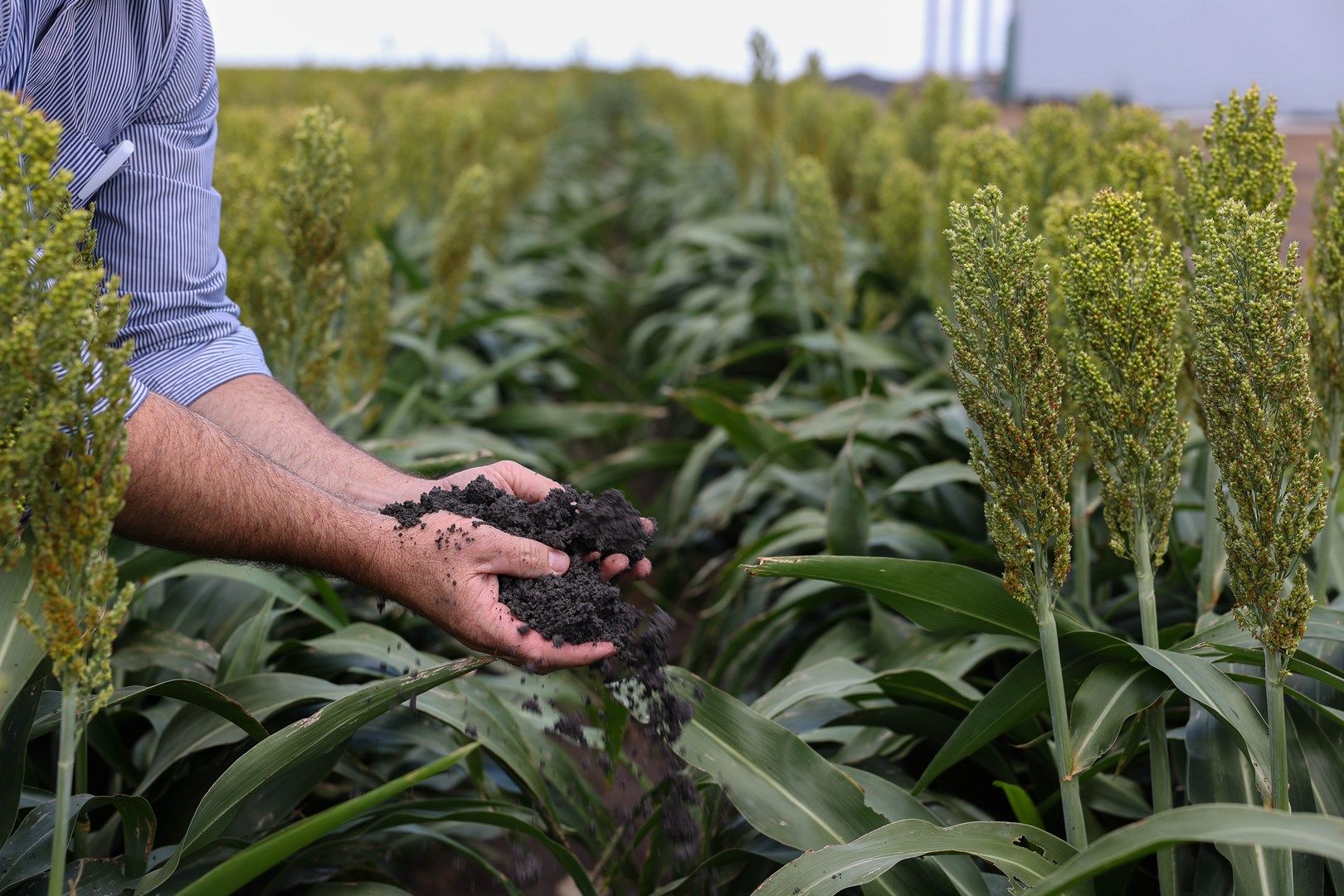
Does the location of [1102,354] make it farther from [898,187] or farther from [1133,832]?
[898,187]

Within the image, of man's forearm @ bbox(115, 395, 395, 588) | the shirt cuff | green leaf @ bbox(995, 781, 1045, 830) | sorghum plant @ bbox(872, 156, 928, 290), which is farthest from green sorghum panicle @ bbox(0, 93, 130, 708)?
sorghum plant @ bbox(872, 156, 928, 290)

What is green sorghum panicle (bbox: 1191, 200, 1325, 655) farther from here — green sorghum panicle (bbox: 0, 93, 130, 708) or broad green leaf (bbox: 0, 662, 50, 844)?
broad green leaf (bbox: 0, 662, 50, 844)

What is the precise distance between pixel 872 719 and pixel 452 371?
110 inches

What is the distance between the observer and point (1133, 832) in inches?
47.1

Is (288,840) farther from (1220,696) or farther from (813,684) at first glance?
(1220,696)

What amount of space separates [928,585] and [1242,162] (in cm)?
81

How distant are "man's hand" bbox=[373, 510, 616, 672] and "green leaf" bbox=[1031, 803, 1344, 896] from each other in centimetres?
67

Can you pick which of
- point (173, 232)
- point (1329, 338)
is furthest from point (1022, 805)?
point (173, 232)

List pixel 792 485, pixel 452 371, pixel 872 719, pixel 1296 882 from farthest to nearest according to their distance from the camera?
pixel 452 371 < pixel 792 485 < pixel 872 719 < pixel 1296 882

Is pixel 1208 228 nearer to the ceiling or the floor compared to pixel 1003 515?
nearer to the ceiling

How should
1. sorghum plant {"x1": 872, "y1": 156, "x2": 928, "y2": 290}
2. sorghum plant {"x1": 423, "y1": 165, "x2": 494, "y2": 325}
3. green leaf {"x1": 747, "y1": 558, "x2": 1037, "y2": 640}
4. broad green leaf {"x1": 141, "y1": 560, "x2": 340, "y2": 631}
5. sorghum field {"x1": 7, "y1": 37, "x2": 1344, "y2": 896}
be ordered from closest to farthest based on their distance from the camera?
sorghum field {"x1": 7, "y1": 37, "x2": 1344, "y2": 896} → green leaf {"x1": 747, "y1": 558, "x2": 1037, "y2": 640} → broad green leaf {"x1": 141, "y1": 560, "x2": 340, "y2": 631} → sorghum plant {"x1": 423, "y1": 165, "x2": 494, "y2": 325} → sorghum plant {"x1": 872, "y1": 156, "x2": 928, "y2": 290}

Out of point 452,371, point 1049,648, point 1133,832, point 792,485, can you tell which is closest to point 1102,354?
point 1049,648

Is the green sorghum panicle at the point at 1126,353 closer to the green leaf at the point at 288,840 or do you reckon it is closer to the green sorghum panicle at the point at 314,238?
the green leaf at the point at 288,840

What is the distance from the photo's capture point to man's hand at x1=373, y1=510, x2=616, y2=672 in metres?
1.51
